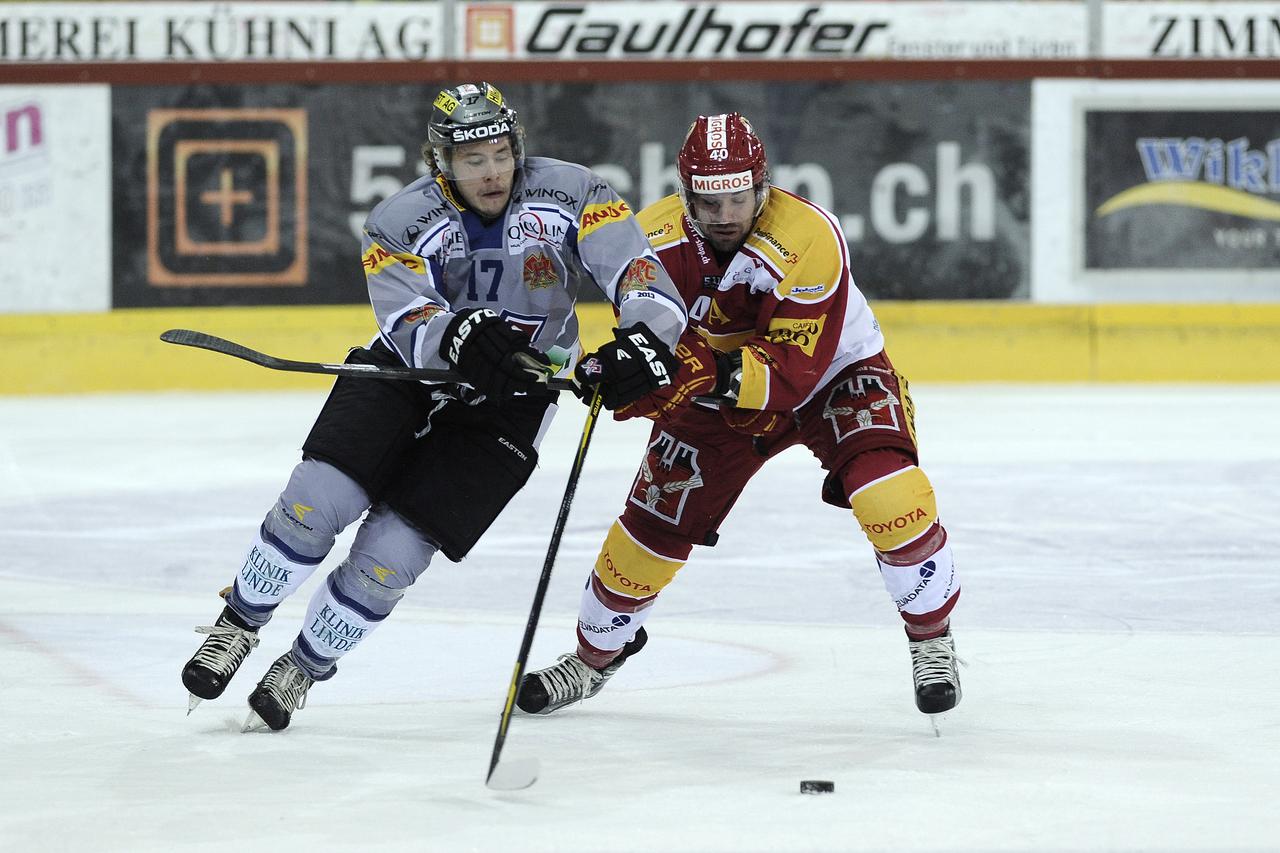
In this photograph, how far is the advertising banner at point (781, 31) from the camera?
11.5 metres

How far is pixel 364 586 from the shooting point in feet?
12.9

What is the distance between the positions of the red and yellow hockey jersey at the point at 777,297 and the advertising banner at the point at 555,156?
23.9 feet

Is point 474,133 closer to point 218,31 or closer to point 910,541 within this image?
point 910,541

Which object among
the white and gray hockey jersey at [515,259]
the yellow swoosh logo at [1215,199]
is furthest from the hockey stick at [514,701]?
the yellow swoosh logo at [1215,199]

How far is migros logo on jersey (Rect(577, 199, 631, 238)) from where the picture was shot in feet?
13.1

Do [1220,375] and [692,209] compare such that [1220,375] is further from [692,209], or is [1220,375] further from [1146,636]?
[692,209]

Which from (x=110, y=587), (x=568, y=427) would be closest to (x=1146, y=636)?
(x=110, y=587)

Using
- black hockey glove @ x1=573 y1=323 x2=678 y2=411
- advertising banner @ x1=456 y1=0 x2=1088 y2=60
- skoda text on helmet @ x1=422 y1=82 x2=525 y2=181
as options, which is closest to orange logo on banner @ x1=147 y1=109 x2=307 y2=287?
advertising banner @ x1=456 y1=0 x2=1088 y2=60

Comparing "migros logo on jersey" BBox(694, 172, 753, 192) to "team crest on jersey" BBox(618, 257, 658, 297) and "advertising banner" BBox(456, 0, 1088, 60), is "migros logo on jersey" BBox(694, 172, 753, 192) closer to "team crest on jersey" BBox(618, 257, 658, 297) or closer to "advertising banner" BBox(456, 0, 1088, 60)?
"team crest on jersey" BBox(618, 257, 658, 297)

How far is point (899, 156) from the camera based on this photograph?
1166cm

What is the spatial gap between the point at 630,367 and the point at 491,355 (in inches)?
10.5

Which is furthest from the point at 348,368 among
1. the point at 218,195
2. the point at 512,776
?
the point at 218,195

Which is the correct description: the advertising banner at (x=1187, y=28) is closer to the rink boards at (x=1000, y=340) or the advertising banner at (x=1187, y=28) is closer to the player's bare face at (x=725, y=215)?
the rink boards at (x=1000, y=340)

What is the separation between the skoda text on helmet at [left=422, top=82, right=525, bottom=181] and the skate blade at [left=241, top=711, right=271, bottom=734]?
115 cm
